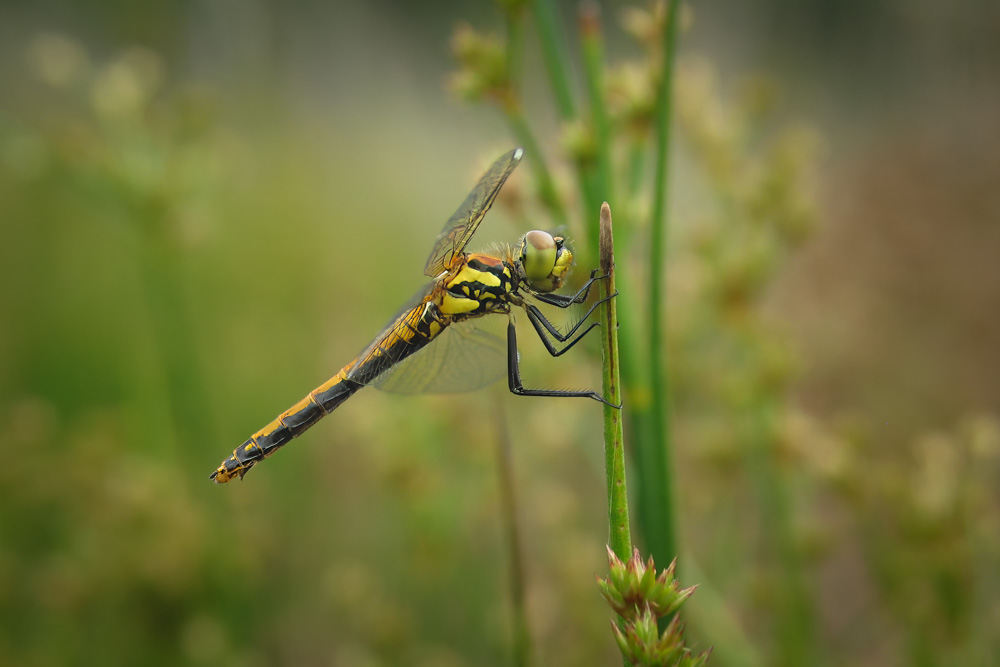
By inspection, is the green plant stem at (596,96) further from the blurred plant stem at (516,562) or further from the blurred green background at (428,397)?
the blurred plant stem at (516,562)

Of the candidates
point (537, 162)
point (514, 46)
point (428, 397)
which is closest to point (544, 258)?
point (537, 162)

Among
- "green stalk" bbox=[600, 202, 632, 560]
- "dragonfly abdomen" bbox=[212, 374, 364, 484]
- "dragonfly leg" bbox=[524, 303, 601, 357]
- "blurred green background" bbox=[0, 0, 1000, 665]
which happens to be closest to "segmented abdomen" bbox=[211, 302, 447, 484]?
"dragonfly abdomen" bbox=[212, 374, 364, 484]

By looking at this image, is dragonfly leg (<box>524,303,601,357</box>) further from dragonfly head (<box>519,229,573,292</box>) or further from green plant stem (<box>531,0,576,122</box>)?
green plant stem (<box>531,0,576,122</box>)

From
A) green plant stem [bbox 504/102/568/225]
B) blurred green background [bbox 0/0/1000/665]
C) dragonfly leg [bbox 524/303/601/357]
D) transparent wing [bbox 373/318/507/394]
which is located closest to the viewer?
green plant stem [bbox 504/102/568/225]

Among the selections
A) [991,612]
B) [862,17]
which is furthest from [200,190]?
[862,17]

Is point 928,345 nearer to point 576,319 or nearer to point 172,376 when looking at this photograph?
point 576,319

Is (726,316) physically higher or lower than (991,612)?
higher

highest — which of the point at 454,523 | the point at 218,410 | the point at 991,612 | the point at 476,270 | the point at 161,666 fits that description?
the point at 476,270
